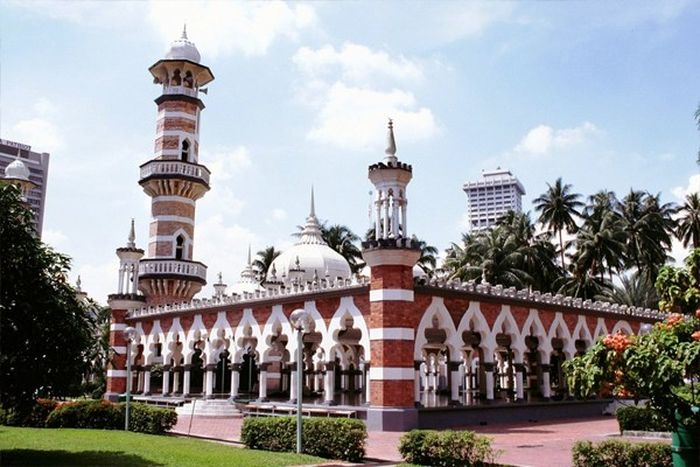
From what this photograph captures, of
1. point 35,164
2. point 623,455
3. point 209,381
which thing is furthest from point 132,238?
point 35,164

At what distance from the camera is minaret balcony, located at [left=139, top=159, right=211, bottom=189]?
40.4 metres

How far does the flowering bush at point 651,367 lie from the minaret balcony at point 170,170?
108 ft

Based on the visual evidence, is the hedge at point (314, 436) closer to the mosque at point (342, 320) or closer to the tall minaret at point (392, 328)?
the mosque at point (342, 320)

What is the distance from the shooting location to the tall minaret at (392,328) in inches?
821

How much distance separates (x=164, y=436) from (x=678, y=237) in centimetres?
4662

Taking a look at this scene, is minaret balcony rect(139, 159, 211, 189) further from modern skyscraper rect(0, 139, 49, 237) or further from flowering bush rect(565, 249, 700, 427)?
modern skyscraper rect(0, 139, 49, 237)

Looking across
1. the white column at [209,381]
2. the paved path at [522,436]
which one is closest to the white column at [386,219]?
the paved path at [522,436]

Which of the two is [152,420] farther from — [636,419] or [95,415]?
[636,419]

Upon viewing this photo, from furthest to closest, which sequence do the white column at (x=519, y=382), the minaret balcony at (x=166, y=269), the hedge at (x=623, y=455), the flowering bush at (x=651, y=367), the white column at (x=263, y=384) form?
the minaret balcony at (x=166, y=269) < the white column at (x=263, y=384) < the white column at (x=519, y=382) < the hedge at (x=623, y=455) < the flowering bush at (x=651, y=367)

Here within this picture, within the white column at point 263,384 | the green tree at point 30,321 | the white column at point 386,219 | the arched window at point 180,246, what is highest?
the arched window at point 180,246

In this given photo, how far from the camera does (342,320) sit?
23656mm

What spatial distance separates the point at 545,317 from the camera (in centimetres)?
2777

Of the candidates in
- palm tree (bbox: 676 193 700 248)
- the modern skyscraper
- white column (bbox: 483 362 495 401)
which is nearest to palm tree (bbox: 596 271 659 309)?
palm tree (bbox: 676 193 700 248)

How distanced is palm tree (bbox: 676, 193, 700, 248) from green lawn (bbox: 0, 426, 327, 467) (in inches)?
1833
